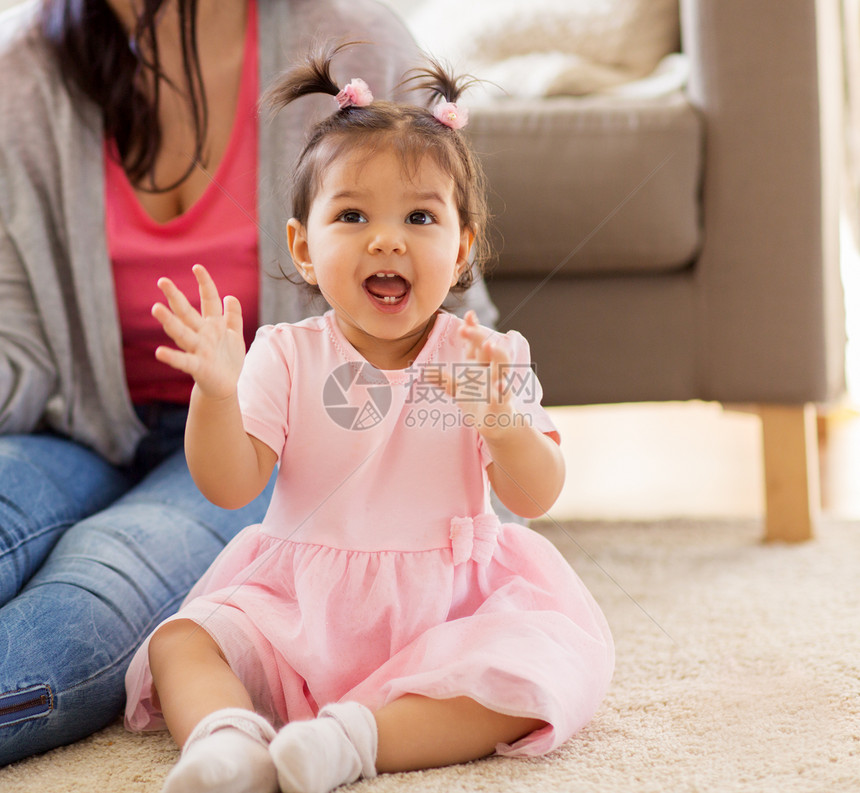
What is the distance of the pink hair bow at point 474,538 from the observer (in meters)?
0.63

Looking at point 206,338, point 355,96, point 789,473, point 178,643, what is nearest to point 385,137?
point 355,96

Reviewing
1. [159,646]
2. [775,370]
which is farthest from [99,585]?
[775,370]

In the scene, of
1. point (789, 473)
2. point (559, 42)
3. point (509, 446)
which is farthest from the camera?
point (559, 42)

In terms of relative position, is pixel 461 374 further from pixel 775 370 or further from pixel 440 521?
pixel 775 370

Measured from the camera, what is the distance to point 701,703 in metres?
0.65

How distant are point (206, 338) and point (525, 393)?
0.72 ft

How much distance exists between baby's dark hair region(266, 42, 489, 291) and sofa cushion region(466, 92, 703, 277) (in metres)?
0.28

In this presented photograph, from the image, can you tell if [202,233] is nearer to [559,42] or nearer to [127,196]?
[127,196]

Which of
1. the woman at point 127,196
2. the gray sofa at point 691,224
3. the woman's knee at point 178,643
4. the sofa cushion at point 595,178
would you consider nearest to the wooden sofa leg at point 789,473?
the gray sofa at point 691,224

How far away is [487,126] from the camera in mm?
1013

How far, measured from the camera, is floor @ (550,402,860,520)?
1.30 metres

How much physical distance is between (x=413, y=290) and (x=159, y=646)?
0.93 ft

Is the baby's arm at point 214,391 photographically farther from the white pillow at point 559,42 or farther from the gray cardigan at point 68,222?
the white pillow at point 559,42

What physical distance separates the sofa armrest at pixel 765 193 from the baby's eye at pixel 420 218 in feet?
1.68
